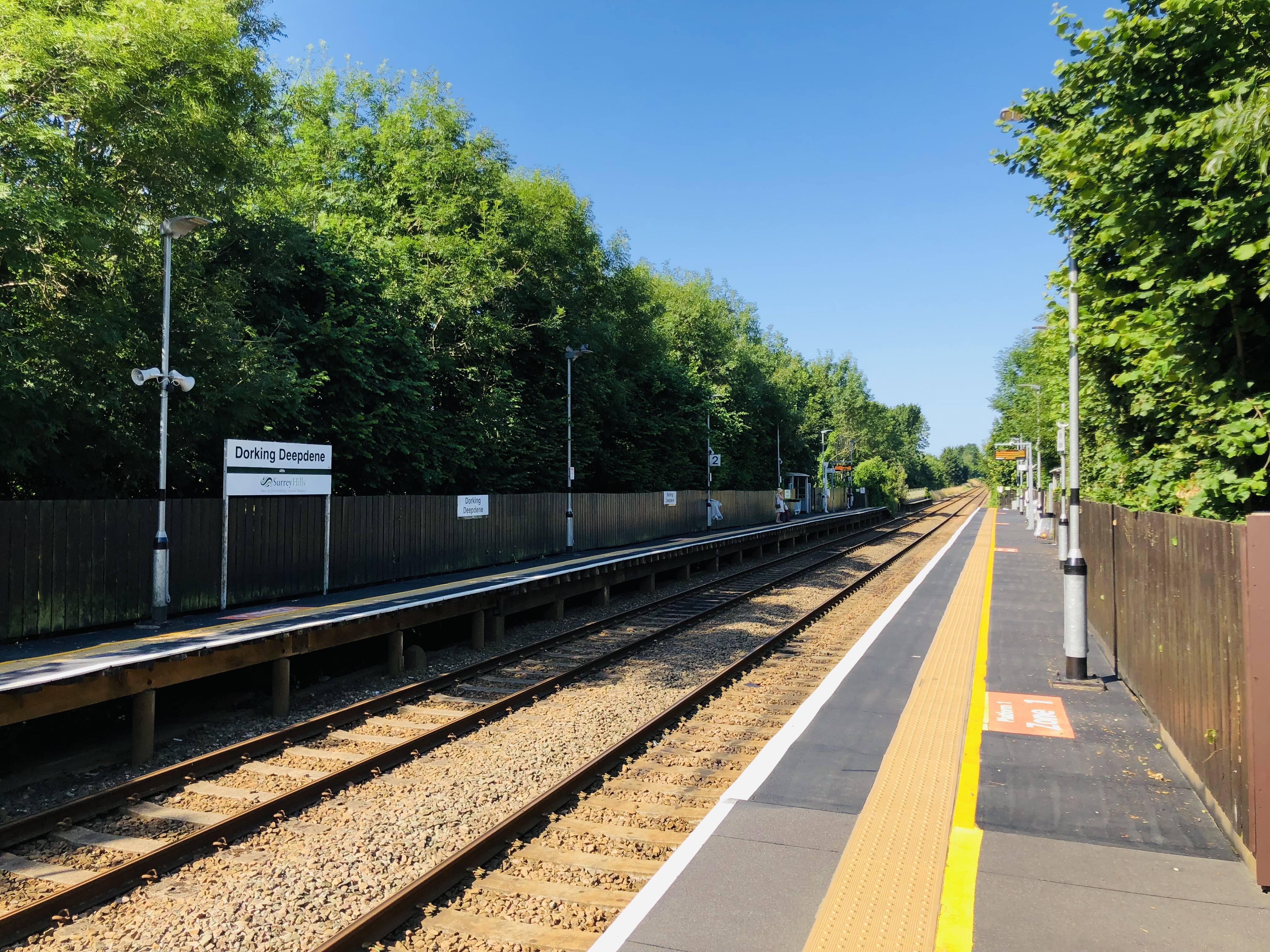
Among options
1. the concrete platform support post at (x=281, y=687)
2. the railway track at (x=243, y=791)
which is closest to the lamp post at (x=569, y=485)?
the railway track at (x=243, y=791)

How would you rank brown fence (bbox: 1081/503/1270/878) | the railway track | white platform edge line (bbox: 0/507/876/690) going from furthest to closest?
white platform edge line (bbox: 0/507/876/690) → the railway track → brown fence (bbox: 1081/503/1270/878)

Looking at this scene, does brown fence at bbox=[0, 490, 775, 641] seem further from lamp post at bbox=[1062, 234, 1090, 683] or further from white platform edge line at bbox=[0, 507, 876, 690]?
lamp post at bbox=[1062, 234, 1090, 683]

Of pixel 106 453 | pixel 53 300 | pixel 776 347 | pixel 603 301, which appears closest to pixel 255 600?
pixel 106 453

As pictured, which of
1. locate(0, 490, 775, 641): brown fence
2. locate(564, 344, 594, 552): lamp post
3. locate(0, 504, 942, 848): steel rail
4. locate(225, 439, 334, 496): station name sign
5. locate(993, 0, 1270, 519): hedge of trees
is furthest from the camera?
locate(564, 344, 594, 552): lamp post

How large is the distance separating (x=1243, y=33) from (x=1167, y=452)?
15.8 ft

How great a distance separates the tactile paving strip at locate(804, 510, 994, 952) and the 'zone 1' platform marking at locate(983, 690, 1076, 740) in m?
0.26

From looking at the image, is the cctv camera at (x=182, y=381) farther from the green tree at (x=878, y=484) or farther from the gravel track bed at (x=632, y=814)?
the green tree at (x=878, y=484)

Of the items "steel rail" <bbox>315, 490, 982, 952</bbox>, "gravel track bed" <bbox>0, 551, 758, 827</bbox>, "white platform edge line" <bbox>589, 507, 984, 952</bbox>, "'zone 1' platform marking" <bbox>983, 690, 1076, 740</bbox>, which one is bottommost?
"gravel track bed" <bbox>0, 551, 758, 827</bbox>

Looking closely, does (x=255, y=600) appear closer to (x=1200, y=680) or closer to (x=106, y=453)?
(x=106, y=453)

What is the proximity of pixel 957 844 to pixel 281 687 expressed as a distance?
7.69 metres

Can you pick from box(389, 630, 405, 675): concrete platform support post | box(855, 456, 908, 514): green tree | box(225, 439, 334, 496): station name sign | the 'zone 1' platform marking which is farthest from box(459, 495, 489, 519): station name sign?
box(855, 456, 908, 514): green tree

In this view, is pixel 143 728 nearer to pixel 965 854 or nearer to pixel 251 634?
pixel 251 634

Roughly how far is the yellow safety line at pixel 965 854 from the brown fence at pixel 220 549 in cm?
1182

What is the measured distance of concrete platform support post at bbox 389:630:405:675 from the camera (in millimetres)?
11383
